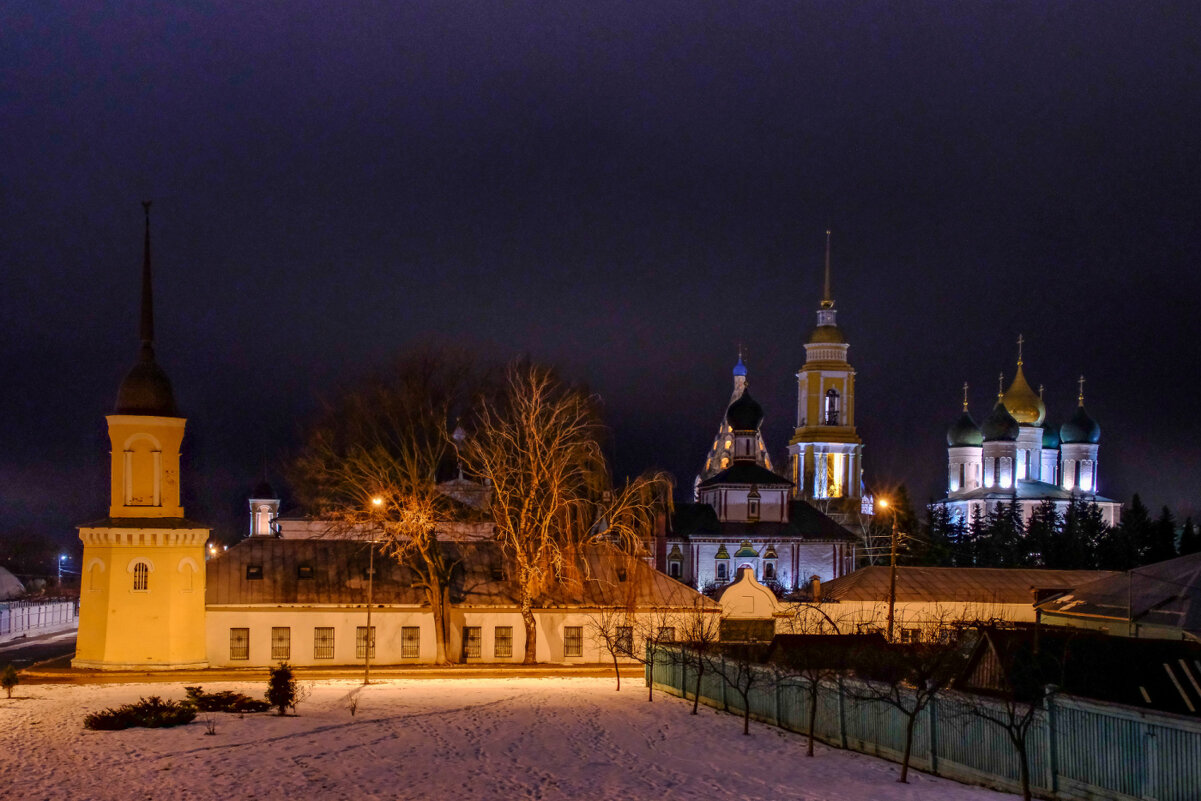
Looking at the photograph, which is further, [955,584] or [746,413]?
[746,413]

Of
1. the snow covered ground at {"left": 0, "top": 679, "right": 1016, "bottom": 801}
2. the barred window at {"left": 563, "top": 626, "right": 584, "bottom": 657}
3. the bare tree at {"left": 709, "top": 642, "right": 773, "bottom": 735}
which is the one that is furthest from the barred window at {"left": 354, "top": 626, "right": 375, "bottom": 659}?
the bare tree at {"left": 709, "top": 642, "right": 773, "bottom": 735}

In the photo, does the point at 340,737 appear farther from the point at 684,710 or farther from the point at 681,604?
the point at 681,604

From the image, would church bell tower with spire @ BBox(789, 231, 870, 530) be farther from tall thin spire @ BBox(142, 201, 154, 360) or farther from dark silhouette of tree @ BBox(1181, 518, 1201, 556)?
tall thin spire @ BBox(142, 201, 154, 360)

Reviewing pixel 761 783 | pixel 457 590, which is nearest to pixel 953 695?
pixel 761 783

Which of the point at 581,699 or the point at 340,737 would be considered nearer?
the point at 340,737

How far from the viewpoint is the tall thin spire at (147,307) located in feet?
127

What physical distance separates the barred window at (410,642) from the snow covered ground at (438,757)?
10.6m

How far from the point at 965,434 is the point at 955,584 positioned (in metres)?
70.4

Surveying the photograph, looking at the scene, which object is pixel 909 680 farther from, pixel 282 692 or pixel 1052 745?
pixel 282 692

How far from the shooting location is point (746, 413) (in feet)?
286

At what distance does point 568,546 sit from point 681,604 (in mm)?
5171

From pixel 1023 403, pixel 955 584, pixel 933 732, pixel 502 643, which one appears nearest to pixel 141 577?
pixel 502 643

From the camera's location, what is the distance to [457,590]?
4197 cm

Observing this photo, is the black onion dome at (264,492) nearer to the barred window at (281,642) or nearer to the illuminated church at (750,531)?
the illuminated church at (750,531)
